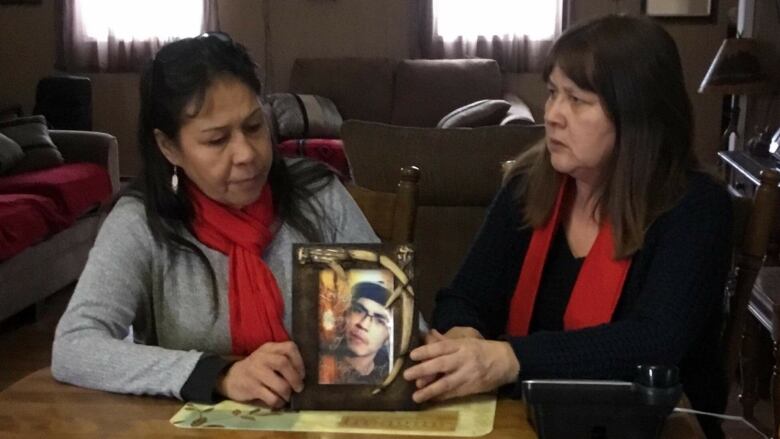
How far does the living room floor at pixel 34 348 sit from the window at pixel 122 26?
2.06 meters

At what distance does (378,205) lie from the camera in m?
1.89

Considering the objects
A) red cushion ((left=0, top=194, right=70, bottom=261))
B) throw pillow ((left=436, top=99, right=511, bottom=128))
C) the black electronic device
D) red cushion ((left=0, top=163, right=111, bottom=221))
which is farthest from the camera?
throw pillow ((left=436, top=99, right=511, bottom=128))

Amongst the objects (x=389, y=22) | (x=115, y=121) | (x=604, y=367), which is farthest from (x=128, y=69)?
(x=604, y=367)

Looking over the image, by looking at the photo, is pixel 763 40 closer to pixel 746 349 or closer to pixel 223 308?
pixel 746 349

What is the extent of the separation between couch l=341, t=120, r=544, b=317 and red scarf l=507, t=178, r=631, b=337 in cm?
73

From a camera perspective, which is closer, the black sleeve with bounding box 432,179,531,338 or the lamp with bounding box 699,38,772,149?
the black sleeve with bounding box 432,179,531,338

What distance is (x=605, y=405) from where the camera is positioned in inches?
47.4

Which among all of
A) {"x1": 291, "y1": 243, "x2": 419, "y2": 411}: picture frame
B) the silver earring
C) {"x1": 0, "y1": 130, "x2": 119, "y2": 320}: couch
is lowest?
{"x1": 0, "y1": 130, "x2": 119, "y2": 320}: couch

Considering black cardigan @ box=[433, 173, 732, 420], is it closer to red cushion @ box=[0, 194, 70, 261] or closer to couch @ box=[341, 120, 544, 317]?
couch @ box=[341, 120, 544, 317]

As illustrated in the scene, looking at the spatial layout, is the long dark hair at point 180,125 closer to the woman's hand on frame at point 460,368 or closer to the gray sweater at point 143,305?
the gray sweater at point 143,305

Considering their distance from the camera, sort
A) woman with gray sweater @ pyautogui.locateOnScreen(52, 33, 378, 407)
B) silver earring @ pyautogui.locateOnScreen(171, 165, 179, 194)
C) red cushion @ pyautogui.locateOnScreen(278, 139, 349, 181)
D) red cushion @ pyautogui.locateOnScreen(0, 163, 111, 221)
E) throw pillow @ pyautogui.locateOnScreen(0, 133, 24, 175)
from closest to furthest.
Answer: woman with gray sweater @ pyautogui.locateOnScreen(52, 33, 378, 407) → silver earring @ pyautogui.locateOnScreen(171, 165, 179, 194) → red cushion @ pyautogui.locateOnScreen(0, 163, 111, 221) → throw pillow @ pyautogui.locateOnScreen(0, 133, 24, 175) → red cushion @ pyautogui.locateOnScreen(278, 139, 349, 181)

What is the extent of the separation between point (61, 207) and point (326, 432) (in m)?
3.51

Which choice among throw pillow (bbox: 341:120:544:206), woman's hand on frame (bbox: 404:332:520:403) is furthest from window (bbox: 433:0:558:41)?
woman's hand on frame (bbox: 404:332:520:403)

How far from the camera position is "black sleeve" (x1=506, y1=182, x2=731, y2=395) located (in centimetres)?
145
